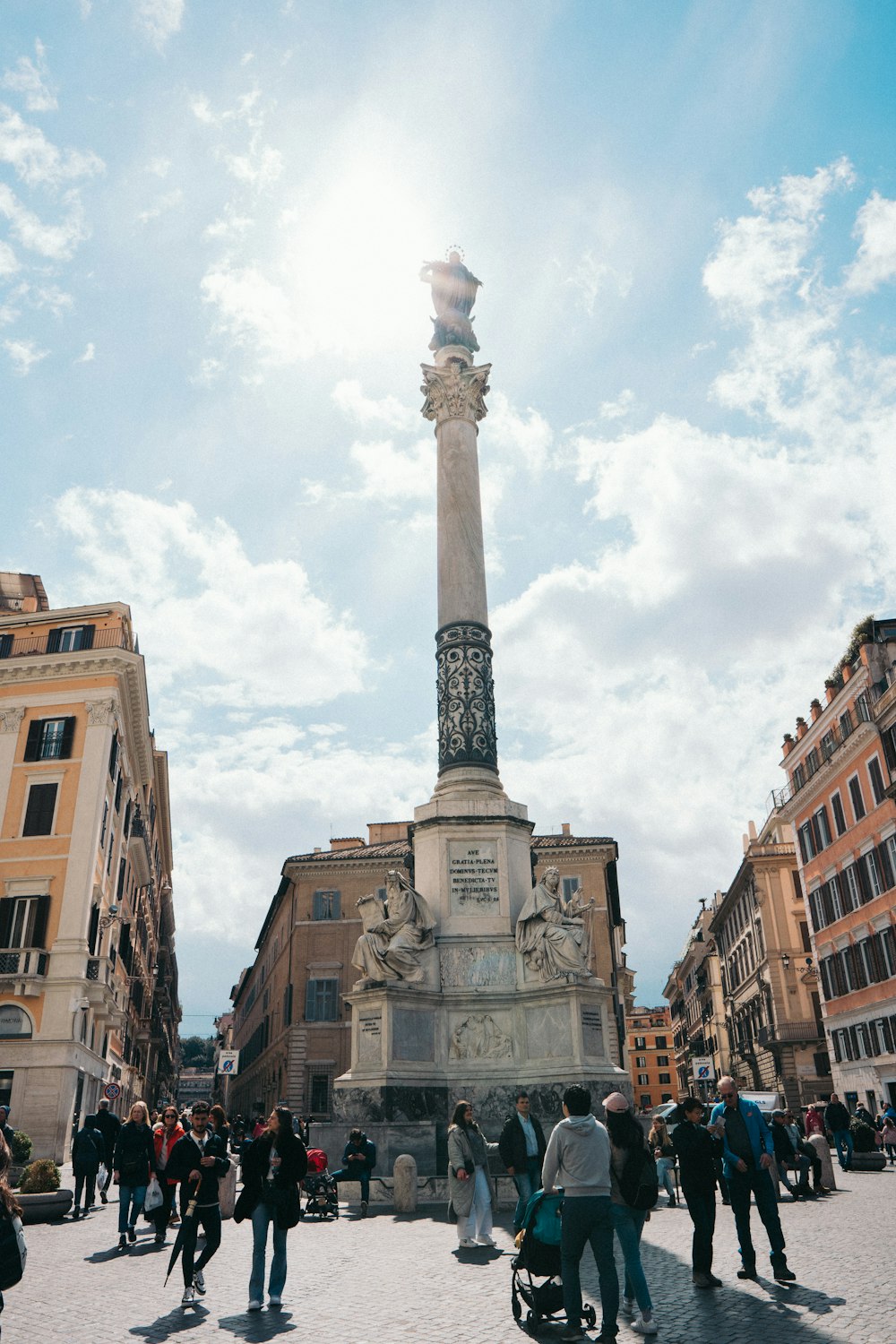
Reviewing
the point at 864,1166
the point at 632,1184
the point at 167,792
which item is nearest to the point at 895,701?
the point at 864,1166

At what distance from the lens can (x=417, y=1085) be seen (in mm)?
15680

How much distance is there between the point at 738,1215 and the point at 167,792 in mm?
61639

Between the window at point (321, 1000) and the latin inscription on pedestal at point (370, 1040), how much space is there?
31048 millimetres

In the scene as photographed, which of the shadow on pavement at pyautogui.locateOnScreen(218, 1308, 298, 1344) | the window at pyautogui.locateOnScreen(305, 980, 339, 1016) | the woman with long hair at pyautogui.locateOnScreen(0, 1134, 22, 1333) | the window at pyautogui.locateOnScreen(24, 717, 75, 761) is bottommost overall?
the shadow on pavement at pyautogui.locateOnScreen(218, 1308, 298, 1344)

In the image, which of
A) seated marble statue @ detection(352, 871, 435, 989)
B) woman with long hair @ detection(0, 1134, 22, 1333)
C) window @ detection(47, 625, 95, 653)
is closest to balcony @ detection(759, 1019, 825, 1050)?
window @ detection(47, 625, 95, 653)

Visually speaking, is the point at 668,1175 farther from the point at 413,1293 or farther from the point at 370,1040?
the point at 413,1293

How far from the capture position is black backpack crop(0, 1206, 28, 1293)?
4344 mm

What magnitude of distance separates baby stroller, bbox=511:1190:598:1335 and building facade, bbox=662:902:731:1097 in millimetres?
58845

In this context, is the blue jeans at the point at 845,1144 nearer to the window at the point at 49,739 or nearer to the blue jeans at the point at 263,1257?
the blue jeans at the point at 263,1257

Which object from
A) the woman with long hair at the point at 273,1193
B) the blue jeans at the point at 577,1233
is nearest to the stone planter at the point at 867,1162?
the woman with long hair at the point at 273,1193

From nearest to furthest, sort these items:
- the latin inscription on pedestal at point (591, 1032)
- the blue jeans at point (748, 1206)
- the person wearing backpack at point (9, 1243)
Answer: the person wearing backpack at point (9, 1243)
the blue jeans at point (748, 1206)
the latin inscription on pedestal at point (591, 1032)

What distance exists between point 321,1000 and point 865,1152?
29154mm

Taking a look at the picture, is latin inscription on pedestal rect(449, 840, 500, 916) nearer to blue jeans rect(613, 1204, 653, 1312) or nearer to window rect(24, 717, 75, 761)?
blue jeans rect(613, 1204, 653, 1312)

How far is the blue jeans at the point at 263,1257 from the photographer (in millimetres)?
7758
